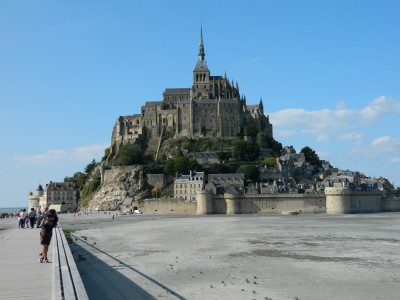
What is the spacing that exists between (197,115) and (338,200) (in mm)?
41982

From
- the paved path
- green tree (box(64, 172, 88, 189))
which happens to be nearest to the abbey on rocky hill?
green tree (box(64, 172, 88, 189))

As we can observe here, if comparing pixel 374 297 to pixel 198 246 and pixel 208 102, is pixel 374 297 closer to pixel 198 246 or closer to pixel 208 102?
pixel 198 246

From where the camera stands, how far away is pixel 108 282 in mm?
15312

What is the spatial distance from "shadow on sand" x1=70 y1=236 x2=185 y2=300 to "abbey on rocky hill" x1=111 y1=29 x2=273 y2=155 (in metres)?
78.7

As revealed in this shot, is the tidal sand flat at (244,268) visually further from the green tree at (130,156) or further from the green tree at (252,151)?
the green tree at (130,156)

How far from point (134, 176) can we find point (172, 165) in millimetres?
7949

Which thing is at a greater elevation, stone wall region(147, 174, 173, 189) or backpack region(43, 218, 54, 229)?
stone wall region(147, 174, 173, 189)

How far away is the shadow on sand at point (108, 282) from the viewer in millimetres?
13461

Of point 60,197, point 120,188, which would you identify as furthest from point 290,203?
point 60,197

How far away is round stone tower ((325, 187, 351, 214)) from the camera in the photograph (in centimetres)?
6419

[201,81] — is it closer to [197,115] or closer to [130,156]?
[197,115]

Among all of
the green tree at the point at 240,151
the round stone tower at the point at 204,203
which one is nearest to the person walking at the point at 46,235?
the round stone tower at the point at 204,203

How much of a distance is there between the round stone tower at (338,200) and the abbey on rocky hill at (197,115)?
35288 mm

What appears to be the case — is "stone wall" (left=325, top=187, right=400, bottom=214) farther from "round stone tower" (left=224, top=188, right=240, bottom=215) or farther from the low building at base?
the low building at base
